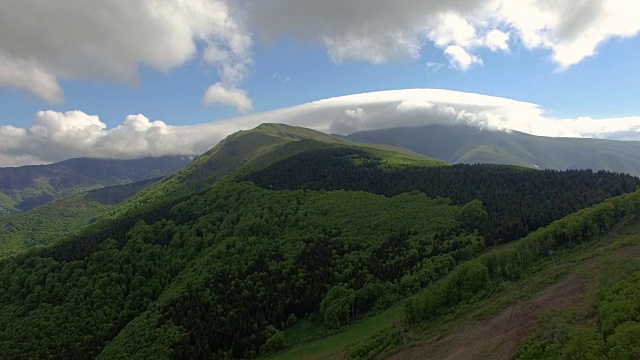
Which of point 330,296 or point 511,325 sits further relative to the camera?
point 330,296

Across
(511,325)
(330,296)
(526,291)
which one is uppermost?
(526,291)

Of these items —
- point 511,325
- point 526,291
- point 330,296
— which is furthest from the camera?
point 330,296

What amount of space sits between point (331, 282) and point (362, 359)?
79.0 m

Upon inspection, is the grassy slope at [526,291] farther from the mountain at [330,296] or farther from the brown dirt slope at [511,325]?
the mountain at [330,296]

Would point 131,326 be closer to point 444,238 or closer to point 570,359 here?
point 444,238

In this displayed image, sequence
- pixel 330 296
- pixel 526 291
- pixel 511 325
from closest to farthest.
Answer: pixel 511 325
pixel 526 291
pixel 330 296

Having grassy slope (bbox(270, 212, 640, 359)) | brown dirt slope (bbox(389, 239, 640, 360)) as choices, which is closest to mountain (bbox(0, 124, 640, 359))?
grassy slope (bbox(270, 212, 640, 359))

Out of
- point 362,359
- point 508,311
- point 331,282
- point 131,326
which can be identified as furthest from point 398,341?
point 131,326

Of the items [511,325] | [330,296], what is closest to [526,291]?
[511,325]

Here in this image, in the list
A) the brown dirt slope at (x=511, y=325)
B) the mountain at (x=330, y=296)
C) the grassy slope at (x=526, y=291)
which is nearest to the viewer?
the brown dirt slope at (x=511, y=325)

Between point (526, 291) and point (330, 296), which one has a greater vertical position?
point (526, 291)

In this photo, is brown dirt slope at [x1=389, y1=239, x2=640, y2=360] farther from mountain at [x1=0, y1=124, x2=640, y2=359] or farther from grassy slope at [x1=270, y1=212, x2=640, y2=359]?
mountain at [x1=0, y1=124, x2=640, y2=359]

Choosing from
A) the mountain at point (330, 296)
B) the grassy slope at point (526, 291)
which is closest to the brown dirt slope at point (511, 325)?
the grassy slope at point (526, 291)

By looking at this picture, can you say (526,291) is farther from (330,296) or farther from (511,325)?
(330,296)
